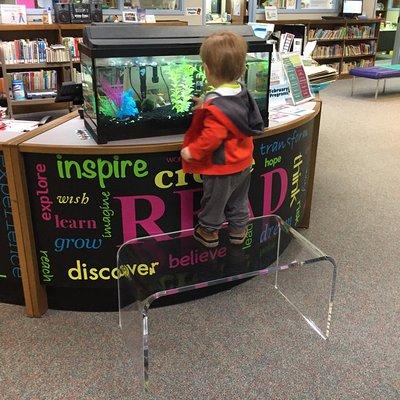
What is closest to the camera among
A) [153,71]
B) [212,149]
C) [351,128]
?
[212,149]

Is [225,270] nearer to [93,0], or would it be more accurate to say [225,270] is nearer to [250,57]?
[250,57]

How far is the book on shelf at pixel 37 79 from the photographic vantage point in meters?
6.17

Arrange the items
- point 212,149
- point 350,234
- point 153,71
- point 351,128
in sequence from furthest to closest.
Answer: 1. point 351,128
2. point 350,234
3. point 153,71
4. point 212,149

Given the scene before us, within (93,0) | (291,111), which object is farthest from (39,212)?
(93,0)

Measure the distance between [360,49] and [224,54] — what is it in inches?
362

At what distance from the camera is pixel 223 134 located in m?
1.99

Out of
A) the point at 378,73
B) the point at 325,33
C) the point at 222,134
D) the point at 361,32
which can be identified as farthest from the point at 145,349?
the point at 361,32

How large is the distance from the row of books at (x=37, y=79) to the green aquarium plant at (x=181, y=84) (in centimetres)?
454

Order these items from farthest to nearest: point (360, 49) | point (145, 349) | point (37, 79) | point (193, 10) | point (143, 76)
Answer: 1. point (360, 49)
2. point (193, 10)
3. point (37, 79)
4. point (143, 76)
5. point (145, 349)

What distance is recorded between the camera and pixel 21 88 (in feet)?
20.2

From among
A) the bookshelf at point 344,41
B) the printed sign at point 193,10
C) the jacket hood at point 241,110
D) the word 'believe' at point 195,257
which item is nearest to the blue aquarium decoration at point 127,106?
the jacket hood at point 241,110

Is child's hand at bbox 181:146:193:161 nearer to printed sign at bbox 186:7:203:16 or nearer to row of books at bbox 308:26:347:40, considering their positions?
printed sign at bbox 186:7:203:16

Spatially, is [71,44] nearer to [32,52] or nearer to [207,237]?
[32,52]

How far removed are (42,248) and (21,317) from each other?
0.40m
